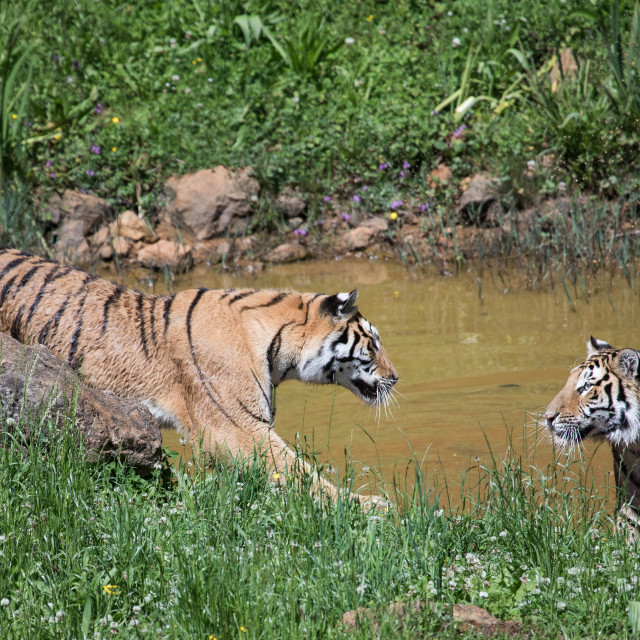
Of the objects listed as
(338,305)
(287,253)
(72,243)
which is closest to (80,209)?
(72,243)

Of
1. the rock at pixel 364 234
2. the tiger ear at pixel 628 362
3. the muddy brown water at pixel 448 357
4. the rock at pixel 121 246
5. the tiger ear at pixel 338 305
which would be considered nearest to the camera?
the tiger ear at pixel 628 362

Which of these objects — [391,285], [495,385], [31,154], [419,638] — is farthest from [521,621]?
[31,154]

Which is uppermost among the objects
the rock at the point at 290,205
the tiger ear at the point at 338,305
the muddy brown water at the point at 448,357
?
the rock at the point at 290,205

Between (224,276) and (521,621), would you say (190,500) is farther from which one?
(224,276)

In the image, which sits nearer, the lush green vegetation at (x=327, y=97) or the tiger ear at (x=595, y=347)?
the tiger ear at (x=595, y=347)

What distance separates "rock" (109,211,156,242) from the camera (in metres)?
9.13

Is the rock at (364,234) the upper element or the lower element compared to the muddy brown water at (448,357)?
upper

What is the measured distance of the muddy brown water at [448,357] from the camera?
5254 millimetres

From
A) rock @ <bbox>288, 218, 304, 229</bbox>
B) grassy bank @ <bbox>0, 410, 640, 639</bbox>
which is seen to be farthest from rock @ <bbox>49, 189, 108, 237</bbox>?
grassy bank @ <bbox>0, 410, 640, 639</bbox>

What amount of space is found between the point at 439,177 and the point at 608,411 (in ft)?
19.4

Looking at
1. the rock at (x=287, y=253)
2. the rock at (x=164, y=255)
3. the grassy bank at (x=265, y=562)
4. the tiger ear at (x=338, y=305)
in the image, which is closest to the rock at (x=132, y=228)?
the rock at (x=164, y=255)

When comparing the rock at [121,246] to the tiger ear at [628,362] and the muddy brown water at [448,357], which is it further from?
the tiger ear at [628,362]

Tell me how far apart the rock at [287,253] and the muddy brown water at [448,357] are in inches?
6.7

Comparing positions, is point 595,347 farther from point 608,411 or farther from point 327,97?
point 327,97
